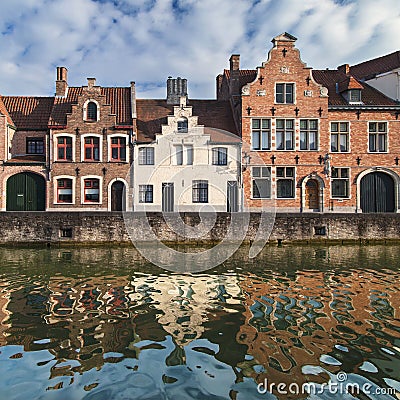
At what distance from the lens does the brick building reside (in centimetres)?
2781

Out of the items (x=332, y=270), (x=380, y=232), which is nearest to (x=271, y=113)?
(x=380, y=232)

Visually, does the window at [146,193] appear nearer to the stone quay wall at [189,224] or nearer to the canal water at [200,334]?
the stone quay wall at [189,224]

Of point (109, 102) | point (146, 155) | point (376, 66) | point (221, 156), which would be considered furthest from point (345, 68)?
point (109, 102)

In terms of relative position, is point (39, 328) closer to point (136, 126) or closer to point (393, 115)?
point (136, 126)

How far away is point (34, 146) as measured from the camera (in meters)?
29.5

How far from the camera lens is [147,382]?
19.9 feet

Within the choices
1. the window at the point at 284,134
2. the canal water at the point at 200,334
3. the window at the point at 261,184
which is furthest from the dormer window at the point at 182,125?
the canal water at the point at 200,334

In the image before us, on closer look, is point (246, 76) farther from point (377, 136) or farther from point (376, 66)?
point (376, 66)

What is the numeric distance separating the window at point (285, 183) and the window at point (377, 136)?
18.9ft

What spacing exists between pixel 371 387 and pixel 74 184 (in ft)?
80.3

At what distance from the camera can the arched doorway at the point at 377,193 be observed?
28375 millimetres

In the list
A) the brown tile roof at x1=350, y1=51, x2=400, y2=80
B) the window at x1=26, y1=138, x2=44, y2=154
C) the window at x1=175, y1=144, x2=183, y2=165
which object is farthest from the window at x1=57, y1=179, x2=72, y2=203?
the brown tile roof at x1=350, y1=51, x2=400, y2=80

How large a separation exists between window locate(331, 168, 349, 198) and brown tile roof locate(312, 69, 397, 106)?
4683mm

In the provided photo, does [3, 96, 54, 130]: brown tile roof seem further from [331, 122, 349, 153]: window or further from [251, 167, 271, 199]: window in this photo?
[331, 122, 349, 153]: window
